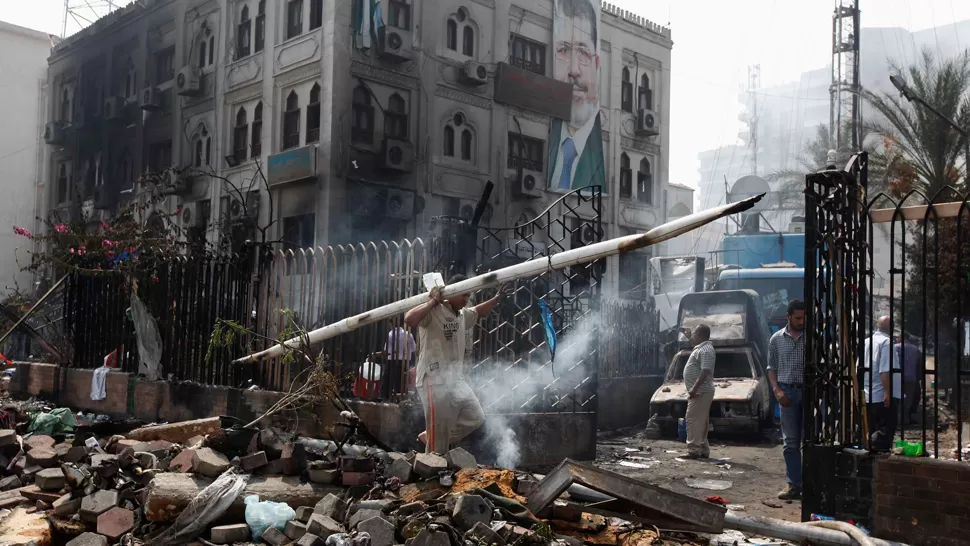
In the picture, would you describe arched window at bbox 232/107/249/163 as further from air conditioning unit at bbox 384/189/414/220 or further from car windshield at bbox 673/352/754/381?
car windshield at bbox 673/352/754/381

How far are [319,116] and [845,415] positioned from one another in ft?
53.0

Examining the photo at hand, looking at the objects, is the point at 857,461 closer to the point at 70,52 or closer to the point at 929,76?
the point at 929,76

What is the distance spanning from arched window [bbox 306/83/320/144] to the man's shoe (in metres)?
15.0

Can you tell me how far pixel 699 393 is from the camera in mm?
10625

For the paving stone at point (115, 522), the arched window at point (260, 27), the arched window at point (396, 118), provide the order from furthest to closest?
the arched window at point (260, 27)
the arched window at point (396, 118)
the paving stone at point (115, 522)

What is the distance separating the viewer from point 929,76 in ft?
70.6

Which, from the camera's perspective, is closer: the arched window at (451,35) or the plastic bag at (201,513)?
the plastic bag at (201,513)

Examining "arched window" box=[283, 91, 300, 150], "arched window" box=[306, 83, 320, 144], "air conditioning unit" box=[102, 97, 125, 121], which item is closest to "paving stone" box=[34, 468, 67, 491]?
"arched window" box=[306, 83, 320, 144]

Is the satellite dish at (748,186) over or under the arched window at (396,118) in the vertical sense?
under

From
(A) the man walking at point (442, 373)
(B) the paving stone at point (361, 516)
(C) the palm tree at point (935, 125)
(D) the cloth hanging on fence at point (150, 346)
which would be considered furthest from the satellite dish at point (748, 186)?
(B) the paving stone at point (361, 516)

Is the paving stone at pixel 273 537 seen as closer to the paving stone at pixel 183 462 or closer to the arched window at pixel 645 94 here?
the paving stone at pixel 183 462

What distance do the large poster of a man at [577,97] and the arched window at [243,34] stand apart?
9.25m

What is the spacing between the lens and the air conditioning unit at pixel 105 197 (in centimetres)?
2755

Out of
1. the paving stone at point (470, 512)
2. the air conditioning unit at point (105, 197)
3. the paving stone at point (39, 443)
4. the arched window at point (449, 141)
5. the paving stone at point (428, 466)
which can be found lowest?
the paving stone at point (39, 443)
